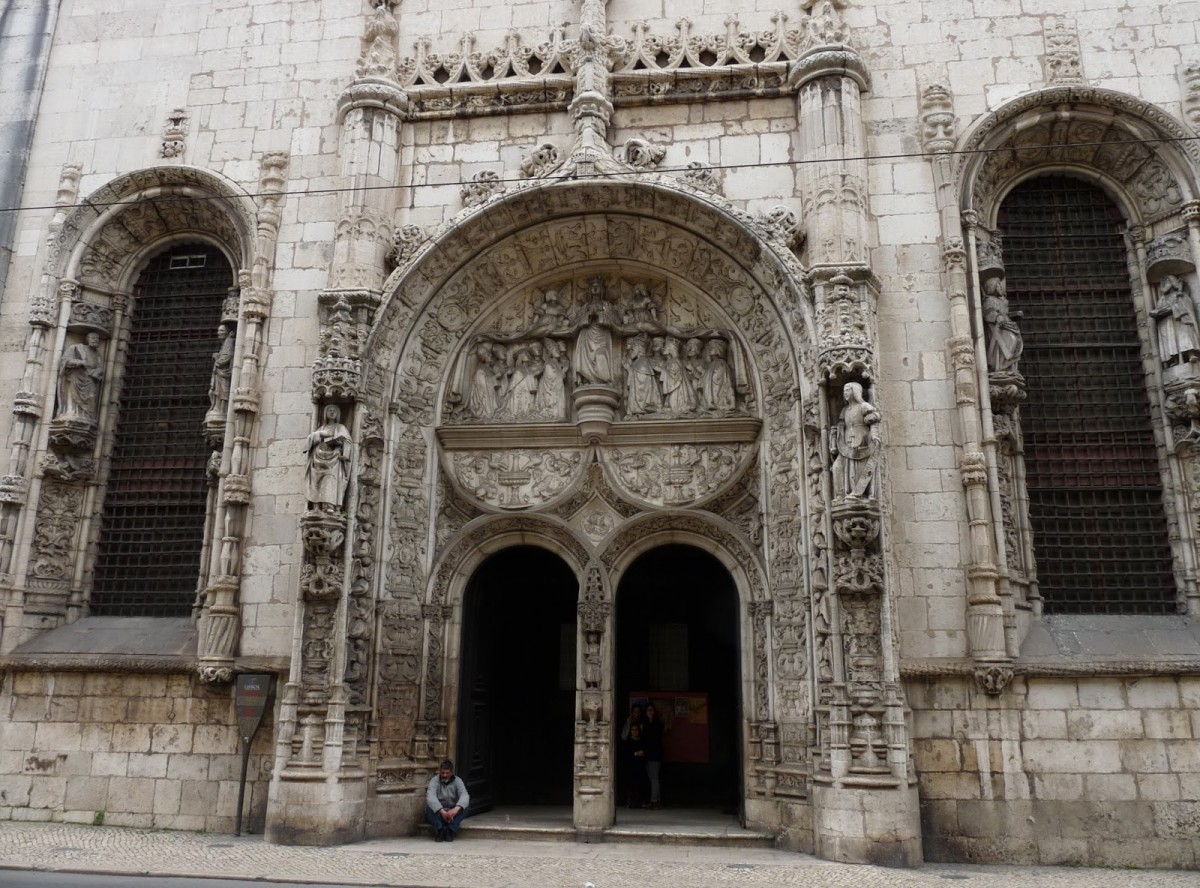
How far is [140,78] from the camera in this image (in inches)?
576

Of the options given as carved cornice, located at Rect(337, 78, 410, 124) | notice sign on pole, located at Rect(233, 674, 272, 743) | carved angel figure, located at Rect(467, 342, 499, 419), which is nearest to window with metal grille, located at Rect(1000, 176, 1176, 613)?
carved angel figure, located at Rect(467, 342, 499, 419)

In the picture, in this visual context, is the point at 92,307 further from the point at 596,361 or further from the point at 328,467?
the point at 596,361

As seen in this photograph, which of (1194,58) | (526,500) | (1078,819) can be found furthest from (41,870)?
(1194,58)

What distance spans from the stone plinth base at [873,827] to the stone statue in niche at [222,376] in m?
9.14

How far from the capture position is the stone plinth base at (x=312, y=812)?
1065 cm

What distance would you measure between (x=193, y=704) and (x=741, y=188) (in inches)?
374

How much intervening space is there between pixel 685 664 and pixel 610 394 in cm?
467

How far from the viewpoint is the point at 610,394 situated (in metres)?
12.7

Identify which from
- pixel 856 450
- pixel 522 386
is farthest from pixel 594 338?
pixel 856 450

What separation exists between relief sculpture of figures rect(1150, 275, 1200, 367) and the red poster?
771cm

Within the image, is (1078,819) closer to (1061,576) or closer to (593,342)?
(1061,576)

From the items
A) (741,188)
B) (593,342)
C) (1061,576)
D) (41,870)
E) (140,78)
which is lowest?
(41,870)

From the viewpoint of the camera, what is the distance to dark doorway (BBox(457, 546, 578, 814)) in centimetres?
1305

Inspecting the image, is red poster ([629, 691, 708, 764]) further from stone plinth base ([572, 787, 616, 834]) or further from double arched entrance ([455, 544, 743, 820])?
stone plinth base ([572, 787, 616, 834])
